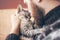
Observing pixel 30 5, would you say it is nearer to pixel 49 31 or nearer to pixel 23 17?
pixel 23 17

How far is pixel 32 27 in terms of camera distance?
2.82ft

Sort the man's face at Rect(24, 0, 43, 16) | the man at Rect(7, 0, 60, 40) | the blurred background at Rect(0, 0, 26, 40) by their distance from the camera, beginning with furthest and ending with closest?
the blurred background at Rect(0, 0, 26, 40), the man's face at Rect(24, 0, 43, 16), the man at Rect(7, 0, 60, 40)

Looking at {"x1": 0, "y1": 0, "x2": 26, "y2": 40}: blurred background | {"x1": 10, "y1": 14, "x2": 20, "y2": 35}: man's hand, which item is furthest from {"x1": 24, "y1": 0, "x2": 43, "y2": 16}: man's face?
{"x1": 0, "y1": 0, "x2": 26, "y2": 40}: blurred background

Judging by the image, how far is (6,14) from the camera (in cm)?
161

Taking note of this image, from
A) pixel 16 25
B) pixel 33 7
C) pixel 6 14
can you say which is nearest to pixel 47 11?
pixel 33 7

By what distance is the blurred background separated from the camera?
1.59 metres

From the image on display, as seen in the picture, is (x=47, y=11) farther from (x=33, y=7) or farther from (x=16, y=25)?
(x=16, y=25)

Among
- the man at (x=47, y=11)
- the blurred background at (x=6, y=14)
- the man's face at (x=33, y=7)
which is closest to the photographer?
the man at (x=47, y=11)

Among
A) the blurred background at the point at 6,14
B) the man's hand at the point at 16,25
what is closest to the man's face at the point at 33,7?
the man's hand at the point at 16,25

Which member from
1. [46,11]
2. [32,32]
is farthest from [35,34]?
[46,11]

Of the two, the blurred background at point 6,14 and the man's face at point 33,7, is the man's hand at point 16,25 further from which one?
the blurred background at point 6,14

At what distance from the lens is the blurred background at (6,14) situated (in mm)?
1586

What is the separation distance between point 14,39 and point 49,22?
0.63 feet

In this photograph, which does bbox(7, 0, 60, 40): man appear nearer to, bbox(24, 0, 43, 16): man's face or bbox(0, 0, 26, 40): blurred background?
bbox(24, 0, 43, 16): man's face
